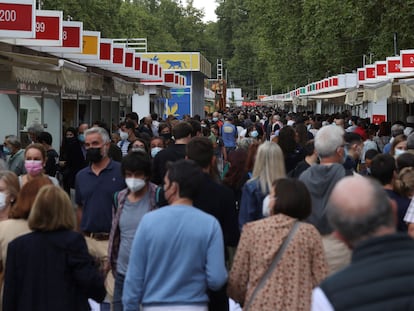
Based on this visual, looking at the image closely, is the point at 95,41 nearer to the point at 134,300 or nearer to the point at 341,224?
the point at 134,300

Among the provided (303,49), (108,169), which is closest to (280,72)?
(303,49)

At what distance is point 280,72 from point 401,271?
67.5 metres

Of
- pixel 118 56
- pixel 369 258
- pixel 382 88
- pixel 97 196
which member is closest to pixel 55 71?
pixel 118 56

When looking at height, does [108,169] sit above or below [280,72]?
below

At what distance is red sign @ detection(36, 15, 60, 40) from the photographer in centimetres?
1366

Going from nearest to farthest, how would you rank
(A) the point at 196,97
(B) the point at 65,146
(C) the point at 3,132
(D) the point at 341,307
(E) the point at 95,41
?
(D) the point at 341,307
(B) the point at 65,146
(C) the point at 3,132
(E) the point at 95,41
(A) the point at 196,97

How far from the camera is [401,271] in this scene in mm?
2789

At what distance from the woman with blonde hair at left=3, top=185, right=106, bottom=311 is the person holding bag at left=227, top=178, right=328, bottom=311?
93 centimetres

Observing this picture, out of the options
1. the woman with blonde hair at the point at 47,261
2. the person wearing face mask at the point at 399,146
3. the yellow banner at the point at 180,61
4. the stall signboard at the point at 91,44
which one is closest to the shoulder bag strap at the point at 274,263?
the woman with blonde hair at the point at 47,261

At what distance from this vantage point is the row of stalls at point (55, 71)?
12.1 meters

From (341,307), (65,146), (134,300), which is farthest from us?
(65,146)

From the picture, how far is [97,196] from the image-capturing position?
21.8 feet

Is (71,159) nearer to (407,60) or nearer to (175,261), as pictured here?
(175,261)

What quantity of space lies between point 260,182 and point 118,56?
45.6 ft
